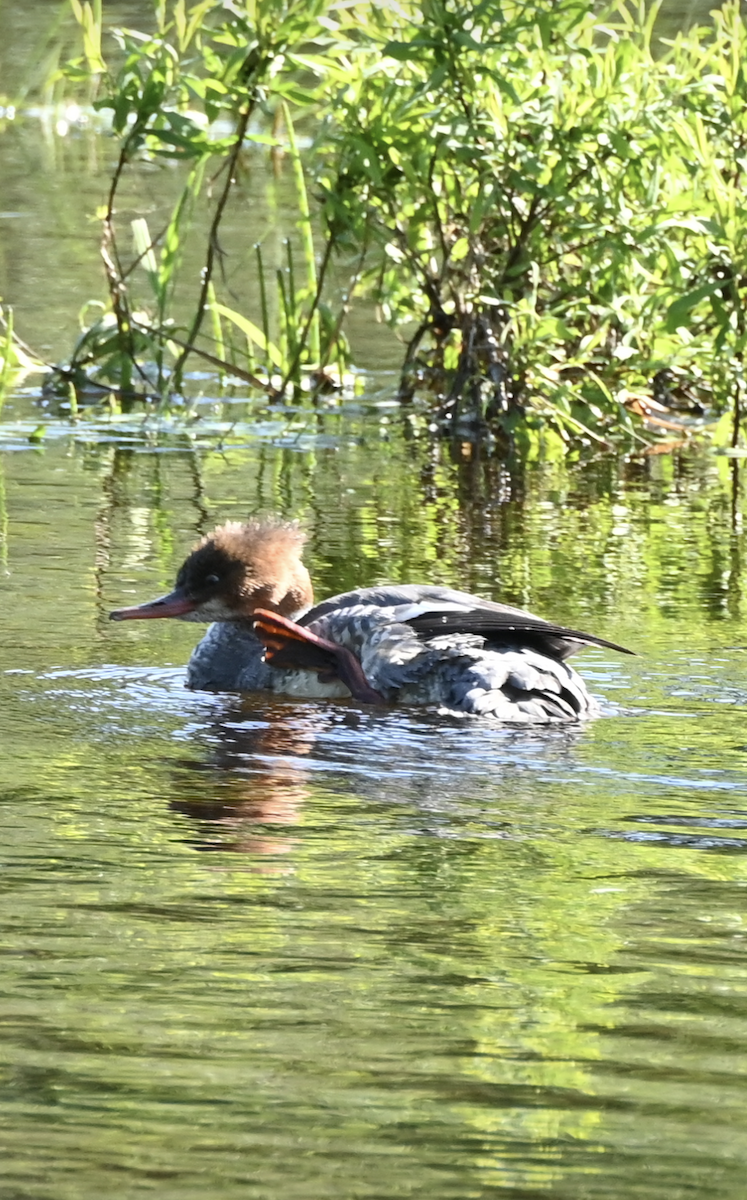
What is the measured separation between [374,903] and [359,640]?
2.04 m

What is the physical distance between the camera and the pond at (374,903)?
295cm

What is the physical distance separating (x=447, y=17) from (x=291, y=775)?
453 cm

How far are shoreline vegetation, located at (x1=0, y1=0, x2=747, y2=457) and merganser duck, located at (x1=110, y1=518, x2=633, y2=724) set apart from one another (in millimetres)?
2648

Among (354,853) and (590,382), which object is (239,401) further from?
(354,853)

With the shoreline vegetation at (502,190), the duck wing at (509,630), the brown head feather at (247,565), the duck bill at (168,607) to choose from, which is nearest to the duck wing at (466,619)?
the duck wing at (509,630)

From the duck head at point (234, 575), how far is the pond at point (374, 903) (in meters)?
0.21

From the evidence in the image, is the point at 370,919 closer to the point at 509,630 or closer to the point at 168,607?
the point at 509,630

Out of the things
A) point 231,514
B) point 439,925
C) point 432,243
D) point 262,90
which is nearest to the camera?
point 439,925

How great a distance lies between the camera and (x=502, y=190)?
9.25 meters

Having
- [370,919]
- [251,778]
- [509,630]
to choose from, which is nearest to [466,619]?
[509,630]

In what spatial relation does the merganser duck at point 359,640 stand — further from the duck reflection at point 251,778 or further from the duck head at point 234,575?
the duck reflection at point 251,778

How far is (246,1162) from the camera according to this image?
286 cm

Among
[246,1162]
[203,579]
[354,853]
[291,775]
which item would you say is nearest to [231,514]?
[203,579]

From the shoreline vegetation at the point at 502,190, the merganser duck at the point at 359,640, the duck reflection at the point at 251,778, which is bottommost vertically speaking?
the duck reflection at the point at 251,778
